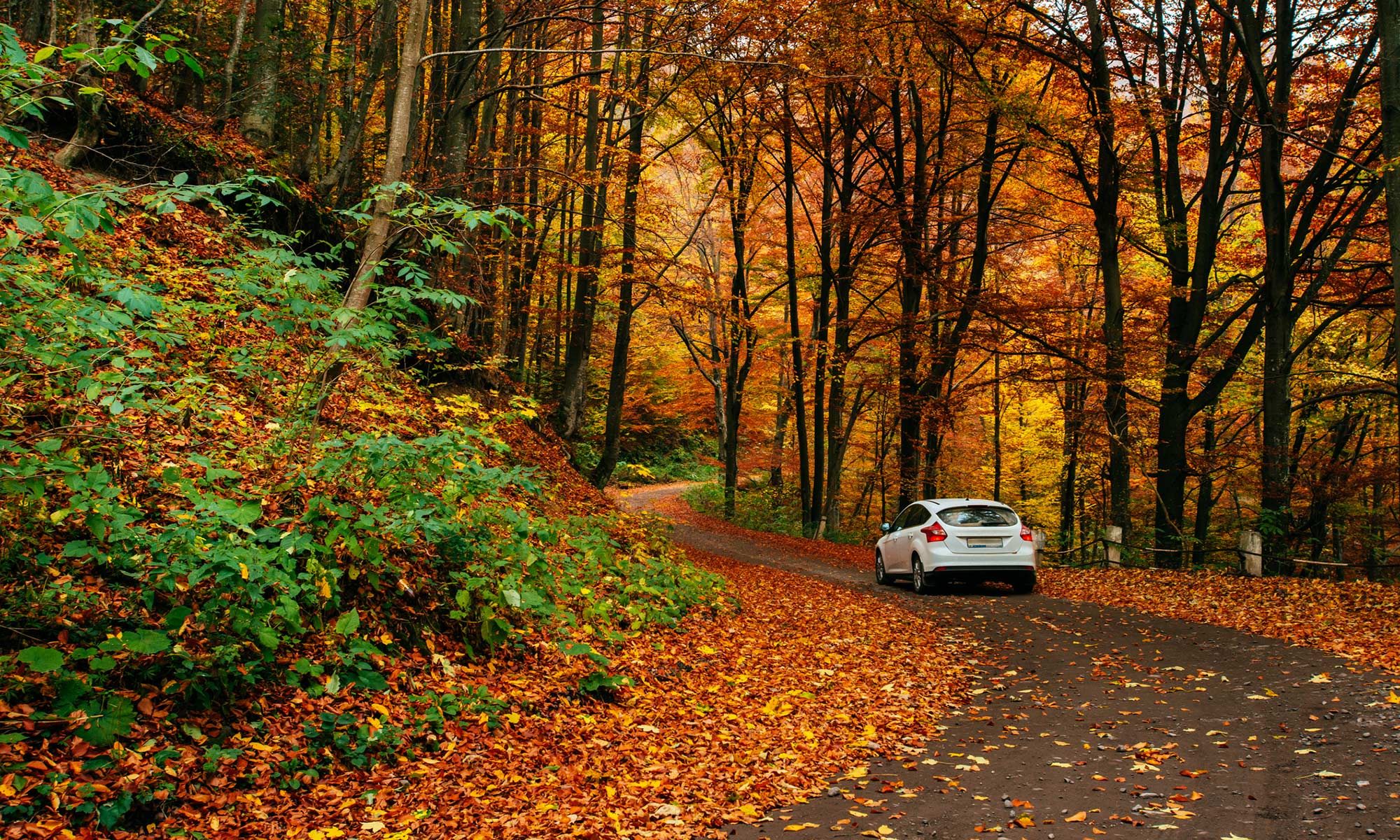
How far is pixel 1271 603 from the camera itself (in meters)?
11.5

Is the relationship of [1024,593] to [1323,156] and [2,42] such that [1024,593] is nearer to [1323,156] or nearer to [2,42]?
[1323,156]

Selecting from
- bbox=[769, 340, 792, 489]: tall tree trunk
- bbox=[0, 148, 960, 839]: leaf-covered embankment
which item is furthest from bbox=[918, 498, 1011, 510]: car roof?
bbox=[769, 340, 792, 489]: tall tree trunk

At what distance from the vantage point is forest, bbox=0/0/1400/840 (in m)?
4.31

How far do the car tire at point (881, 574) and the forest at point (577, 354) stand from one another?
7.70 feet

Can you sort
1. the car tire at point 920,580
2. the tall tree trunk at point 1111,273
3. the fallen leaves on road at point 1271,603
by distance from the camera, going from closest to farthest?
the fallen leaves on road at point 1271,603
the car tire at point 920,580
the tall tree trunk at point 1111,273

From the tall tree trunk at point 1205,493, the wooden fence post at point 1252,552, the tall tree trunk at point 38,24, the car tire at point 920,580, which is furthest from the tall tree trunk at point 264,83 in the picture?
the tall tree trunk at point 1205,493

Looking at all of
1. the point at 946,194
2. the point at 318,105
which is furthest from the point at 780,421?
the point at 318,105

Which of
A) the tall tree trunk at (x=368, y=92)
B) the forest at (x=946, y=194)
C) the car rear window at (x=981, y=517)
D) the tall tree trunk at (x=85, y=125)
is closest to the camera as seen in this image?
the tall tree trunk at (x=85, y=125)

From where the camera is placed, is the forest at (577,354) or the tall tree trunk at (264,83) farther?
the tall tree trunk at (264,83)

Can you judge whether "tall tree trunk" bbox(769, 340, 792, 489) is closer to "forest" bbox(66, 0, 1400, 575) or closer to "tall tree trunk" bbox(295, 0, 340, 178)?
"forest" bbox(66, 0, 1400, 575)

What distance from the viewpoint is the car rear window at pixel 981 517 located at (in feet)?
44.5

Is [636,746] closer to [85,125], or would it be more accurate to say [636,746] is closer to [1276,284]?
[85,125]

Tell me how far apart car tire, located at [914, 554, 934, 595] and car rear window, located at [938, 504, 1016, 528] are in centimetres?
105

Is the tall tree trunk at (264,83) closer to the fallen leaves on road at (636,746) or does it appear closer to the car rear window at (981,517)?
the fallen leaves on road at (636,746)
